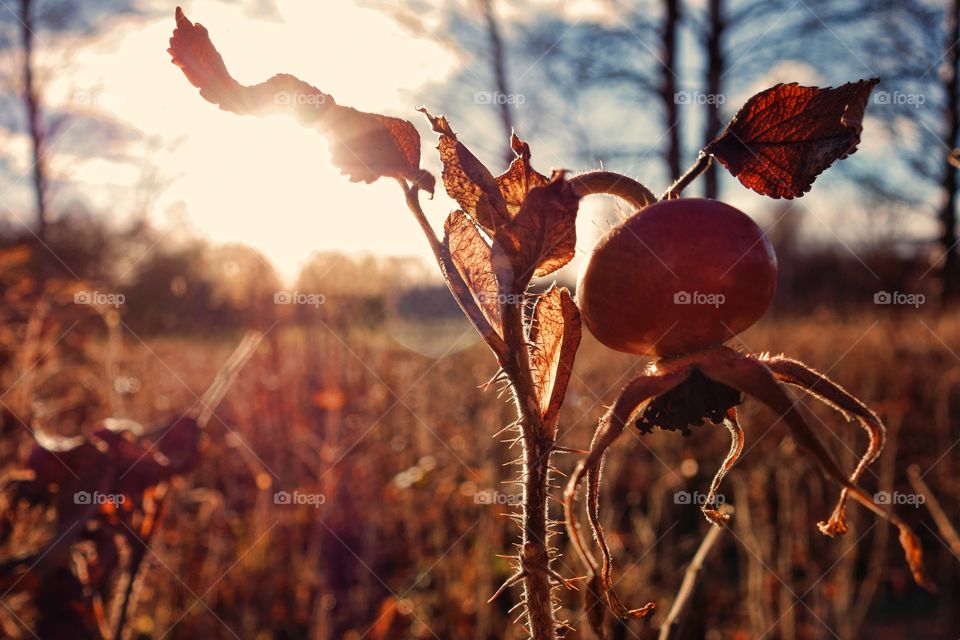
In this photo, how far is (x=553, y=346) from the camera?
691mm

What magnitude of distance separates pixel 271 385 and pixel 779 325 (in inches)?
321

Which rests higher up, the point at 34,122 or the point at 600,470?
the point at 34,122

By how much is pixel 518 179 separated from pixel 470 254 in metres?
0.08

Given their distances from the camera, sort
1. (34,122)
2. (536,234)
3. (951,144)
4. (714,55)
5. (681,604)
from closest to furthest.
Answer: (536,234), (681,604), (714,55), (951,144), (34,122)

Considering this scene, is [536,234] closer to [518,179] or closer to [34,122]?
[518,179]

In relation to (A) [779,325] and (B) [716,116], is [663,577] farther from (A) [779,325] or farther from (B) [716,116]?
(A) [779,325]

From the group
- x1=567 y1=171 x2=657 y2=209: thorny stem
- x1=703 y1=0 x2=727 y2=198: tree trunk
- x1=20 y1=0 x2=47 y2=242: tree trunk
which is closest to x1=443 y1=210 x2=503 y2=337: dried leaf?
x1=567 y1=171 x2=657 y2=209: thorny stem

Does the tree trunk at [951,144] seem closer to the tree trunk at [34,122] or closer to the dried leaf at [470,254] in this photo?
the dried leaf at [470,254]

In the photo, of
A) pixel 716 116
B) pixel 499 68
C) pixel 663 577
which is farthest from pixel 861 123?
pixel 499 68

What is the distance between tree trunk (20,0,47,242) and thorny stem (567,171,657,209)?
10.1 metres

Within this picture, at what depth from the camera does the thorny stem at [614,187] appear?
0.67 meters

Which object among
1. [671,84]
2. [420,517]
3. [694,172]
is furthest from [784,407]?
[671,84]

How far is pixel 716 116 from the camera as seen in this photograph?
763 cm

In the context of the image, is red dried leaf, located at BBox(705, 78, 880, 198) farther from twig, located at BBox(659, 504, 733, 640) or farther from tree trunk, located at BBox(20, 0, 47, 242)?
tree trunk, located at BBox(20, 0, 47, 242)
